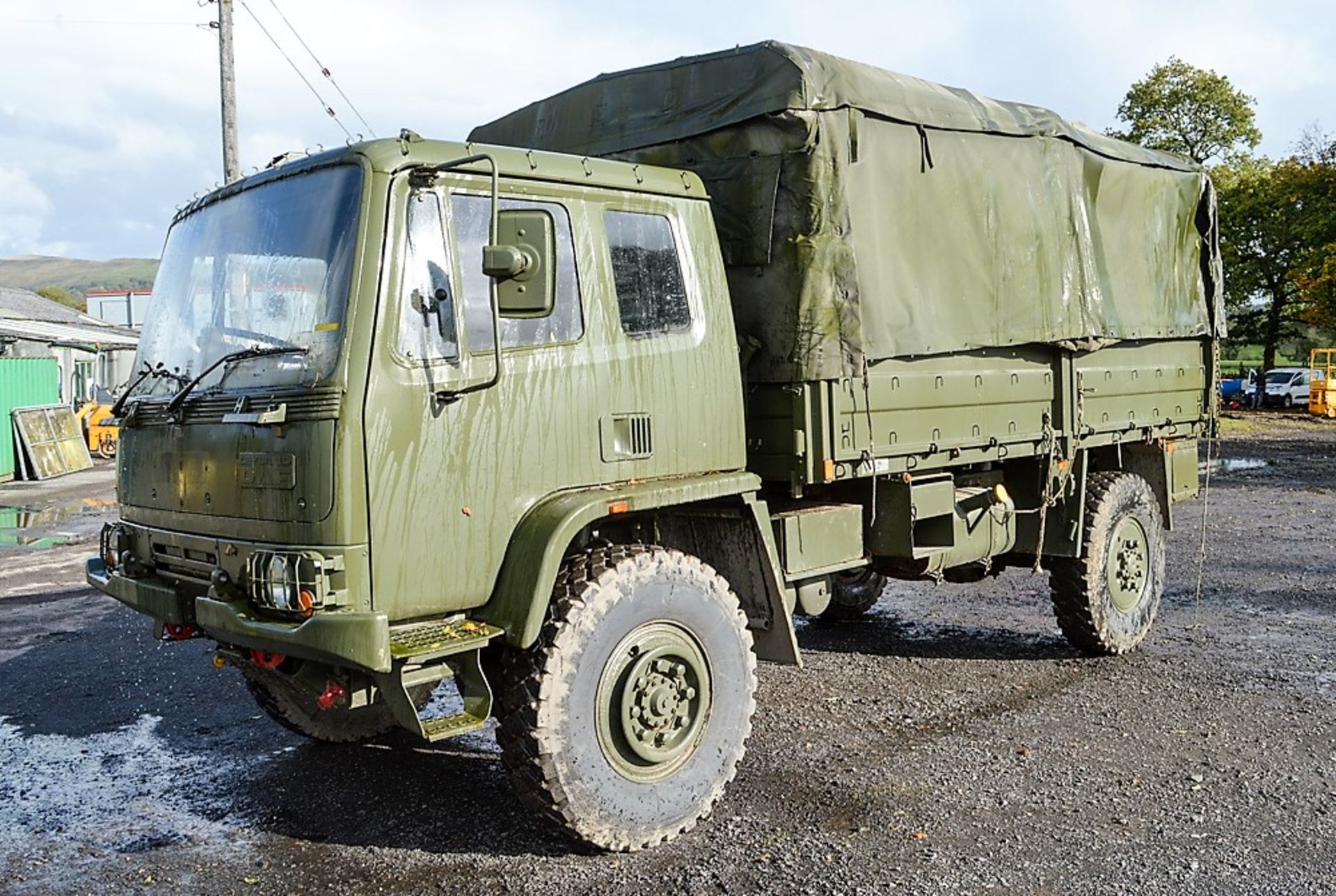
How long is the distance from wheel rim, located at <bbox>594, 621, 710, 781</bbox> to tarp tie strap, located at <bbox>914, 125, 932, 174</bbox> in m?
2.81

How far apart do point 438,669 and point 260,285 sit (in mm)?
1595

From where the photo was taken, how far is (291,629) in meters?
4.04

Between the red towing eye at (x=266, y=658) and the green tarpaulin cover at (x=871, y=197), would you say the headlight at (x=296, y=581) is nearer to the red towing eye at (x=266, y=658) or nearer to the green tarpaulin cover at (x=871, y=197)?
the red towing eye at (x=266, y=658)

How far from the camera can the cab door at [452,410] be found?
4.14 meters

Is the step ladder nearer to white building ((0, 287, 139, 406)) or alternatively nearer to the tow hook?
the tow hook

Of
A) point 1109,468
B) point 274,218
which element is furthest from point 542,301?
point 1109,468

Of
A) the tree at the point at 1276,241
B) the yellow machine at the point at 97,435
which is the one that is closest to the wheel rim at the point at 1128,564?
the yellow machine at the point at 97,435

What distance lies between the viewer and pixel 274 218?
15.0ft

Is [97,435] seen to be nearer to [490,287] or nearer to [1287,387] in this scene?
[490,287]

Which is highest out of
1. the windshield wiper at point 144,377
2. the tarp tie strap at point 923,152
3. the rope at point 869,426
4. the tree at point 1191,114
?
the tree at point 1191,114

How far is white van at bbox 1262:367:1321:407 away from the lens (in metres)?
37.3

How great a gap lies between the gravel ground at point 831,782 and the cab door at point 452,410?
1.21 meters

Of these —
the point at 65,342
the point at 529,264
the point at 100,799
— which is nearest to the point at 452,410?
the point at 529,264

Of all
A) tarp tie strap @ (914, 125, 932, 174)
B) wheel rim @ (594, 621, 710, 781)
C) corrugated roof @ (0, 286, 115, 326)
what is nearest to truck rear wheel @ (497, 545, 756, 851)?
wheel rim @ (594, 621, 710, 781)
